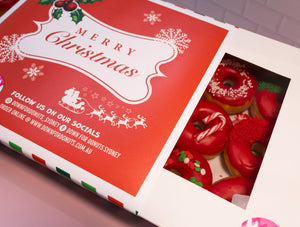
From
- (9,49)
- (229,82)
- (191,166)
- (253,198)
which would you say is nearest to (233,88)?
(229,82)

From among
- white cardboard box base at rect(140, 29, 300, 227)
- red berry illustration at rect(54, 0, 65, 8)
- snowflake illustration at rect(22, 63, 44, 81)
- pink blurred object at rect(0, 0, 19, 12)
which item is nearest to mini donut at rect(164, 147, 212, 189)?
white cardboard box base at rect(140, 29, 300, 227)

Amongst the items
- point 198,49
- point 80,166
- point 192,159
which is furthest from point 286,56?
point 80,166

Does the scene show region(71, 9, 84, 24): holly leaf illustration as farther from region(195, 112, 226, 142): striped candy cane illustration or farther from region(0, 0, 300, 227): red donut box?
region(195, 112, 226, 142): striped candy cane illustration

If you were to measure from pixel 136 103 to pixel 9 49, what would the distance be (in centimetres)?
37

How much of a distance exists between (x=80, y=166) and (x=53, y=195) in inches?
9.1

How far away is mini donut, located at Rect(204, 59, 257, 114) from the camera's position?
0.91m

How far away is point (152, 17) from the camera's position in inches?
33.2

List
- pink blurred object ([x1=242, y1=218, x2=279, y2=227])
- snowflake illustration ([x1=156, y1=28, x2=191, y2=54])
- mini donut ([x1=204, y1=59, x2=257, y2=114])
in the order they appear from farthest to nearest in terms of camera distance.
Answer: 1. mini donut ([x1=204, y1=59, x2=257, y2=114])
2. snowflake illustration ([x1=156, y1=28, x2=191, y2=54])
3. pink blurred object ([x1=242, y1=218, x2=279, y2=227])

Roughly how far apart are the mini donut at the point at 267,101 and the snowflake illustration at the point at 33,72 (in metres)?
0.62

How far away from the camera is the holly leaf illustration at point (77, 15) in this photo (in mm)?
834

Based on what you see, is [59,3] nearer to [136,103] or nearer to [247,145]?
[136,103]

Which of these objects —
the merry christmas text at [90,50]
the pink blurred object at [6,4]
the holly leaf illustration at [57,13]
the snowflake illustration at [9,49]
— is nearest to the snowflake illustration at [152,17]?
the merry christmas text at [90,50]

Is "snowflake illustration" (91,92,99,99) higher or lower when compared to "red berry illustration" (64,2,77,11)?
lower

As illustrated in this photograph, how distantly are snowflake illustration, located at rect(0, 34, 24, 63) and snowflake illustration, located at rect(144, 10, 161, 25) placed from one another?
0.35 meters
